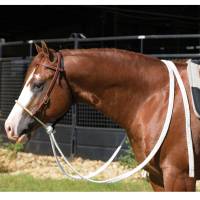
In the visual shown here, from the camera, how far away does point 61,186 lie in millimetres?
6902

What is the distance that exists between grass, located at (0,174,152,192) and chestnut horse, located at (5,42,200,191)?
9.40 ft

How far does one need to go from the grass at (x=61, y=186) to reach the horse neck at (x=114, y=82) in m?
2.87

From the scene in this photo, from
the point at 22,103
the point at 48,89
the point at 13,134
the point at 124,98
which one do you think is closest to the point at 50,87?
the point at 48,89

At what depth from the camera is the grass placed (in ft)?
22.0

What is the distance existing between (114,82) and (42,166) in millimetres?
5082

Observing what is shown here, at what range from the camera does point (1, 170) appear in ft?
27.0

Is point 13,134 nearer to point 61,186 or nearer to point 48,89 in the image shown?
point 48,89

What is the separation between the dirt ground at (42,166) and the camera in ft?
26.3

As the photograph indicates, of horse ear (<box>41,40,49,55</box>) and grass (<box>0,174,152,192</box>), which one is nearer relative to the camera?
horse ear (<box>41,40,49,55</box>)

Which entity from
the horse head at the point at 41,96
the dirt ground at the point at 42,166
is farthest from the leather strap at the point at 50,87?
the dirt ground at the point at 42,166

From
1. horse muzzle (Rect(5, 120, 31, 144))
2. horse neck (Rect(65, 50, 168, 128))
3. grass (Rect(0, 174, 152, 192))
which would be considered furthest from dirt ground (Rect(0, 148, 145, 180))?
horse muzzle (Rect(5, 120, 31, 144))

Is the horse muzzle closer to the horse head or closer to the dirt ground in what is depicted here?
the horse head

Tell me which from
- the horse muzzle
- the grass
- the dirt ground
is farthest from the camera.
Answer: the dirt ground
